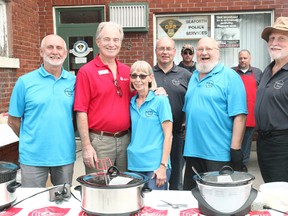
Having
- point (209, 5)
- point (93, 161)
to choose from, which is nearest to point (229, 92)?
point (93, 161)

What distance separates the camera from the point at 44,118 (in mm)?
2887

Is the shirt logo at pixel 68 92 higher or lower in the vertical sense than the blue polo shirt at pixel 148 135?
higher

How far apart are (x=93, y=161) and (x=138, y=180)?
991 mm

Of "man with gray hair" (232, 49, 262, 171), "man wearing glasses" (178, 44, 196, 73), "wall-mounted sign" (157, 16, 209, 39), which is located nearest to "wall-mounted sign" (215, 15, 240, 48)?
"wall-mounted sign" (157, 16, 209, 39)

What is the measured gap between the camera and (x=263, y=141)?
3010 millimetres

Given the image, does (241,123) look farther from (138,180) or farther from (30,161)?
(30,161)

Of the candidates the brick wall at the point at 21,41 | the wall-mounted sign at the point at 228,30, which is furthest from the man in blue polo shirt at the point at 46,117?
the wall-mounted sign at the point at 228,30

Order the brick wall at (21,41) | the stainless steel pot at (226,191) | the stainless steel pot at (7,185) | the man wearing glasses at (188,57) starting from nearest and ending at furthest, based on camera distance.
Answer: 1. the stainless steel pot at (226,191)
2. the stainless steel pot at (7,185)
3. the man wearing glasses at (188,57)
4. the brick wall at (21,41)

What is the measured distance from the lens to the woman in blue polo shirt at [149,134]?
114 inches

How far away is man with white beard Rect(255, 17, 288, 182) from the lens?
2869mm

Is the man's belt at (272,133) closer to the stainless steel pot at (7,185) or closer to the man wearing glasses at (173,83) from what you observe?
the man wearing glasses at (173,83)

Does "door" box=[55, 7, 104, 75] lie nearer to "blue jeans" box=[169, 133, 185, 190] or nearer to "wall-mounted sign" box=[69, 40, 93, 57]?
"wall-mounted sign" box=[69, 40, 93, 57]

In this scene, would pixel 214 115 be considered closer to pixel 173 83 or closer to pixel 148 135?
pixel 148 135

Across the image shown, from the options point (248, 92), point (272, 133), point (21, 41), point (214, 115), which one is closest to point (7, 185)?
point (214, 115)
